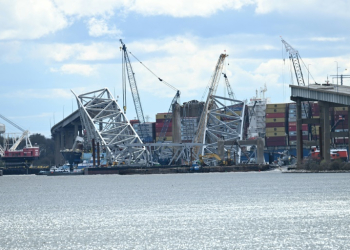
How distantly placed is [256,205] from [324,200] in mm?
6030

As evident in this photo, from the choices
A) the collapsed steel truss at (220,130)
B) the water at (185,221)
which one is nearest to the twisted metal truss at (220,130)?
the collapsed steel truss at (220,130)

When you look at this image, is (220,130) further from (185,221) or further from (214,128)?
(185,221)

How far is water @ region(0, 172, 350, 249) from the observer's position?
4150 cm

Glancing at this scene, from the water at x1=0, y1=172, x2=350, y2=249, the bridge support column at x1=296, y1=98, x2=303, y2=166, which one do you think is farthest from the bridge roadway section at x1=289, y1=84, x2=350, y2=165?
the water at x1=0, y1=172, x2=350, y2=249

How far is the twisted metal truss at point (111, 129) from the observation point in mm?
175625

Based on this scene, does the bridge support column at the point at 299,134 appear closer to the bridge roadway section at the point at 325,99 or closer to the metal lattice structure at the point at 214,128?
the bridge roadway section at the point at 325,99

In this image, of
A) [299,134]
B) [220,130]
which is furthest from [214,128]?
[299,134]

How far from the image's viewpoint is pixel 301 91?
378 ft

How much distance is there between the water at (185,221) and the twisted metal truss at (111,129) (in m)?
98.0

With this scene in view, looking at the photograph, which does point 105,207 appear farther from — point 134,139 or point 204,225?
point 134,139

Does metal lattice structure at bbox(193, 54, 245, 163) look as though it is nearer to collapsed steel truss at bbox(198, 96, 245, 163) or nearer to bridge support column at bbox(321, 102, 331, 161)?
collapsed steel truss at bbox(198, 96, 245, 163)

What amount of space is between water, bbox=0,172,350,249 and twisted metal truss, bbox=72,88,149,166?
98.0 meters

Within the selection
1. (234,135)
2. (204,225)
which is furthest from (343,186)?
(234,135)

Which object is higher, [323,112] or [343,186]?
[323,112]
